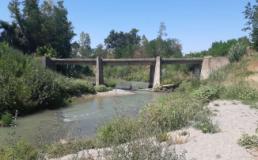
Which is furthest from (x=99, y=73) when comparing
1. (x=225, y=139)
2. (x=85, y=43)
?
(x=85, y=43)

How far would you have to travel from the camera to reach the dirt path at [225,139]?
11.8m

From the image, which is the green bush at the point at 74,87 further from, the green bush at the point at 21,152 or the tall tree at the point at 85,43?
the tall tree at the point at 85,43

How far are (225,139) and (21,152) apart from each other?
20.4 feet

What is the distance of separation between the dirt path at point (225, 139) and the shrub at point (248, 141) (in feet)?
0.60

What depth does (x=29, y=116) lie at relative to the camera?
110 ft

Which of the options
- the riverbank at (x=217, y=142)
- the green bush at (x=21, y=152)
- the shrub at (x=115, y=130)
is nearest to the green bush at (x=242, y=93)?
the riverbank at (x=217, y=142)

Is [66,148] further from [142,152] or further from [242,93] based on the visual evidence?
[242,93]

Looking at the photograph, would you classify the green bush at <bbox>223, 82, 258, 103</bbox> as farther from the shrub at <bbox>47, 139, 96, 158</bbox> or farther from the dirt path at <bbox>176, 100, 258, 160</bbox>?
the shrub at <bbox>47, 139, 96, 158</bbox>

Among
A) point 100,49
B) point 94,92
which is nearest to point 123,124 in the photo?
point 94,92

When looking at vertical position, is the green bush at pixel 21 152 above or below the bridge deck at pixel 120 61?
below

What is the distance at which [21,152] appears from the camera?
11.6 m

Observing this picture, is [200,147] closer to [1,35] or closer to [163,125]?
[163,125]

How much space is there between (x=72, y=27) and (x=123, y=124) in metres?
73.6

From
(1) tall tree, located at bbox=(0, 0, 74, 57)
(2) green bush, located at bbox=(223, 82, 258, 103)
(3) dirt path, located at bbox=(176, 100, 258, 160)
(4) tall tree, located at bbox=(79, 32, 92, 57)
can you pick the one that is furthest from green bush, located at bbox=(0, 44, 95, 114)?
(4) tall tree, located at bbox=(79, 32, 92, 57)
